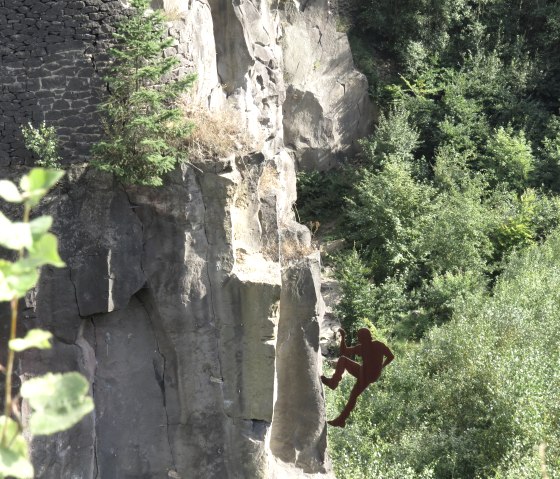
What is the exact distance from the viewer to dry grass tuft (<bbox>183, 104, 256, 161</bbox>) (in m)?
9.43

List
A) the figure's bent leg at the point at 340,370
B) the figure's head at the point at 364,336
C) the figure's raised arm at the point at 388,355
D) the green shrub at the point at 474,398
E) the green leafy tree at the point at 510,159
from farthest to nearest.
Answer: the green leafy tree at the point at 510,159
the green shrub at the point at 474,398
the figure's head at the point at 364,336
the figure's raised arm at the point at 388,355
the figure's bent leg at the point at 340,370

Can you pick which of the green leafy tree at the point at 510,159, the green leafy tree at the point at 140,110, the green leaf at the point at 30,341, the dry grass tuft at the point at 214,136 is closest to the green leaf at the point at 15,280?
the green leaf at the point at 30,341

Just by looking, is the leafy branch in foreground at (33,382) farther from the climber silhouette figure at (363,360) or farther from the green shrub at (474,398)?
the green shrub at (474,398)

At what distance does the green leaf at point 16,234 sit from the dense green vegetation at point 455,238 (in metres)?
10.0

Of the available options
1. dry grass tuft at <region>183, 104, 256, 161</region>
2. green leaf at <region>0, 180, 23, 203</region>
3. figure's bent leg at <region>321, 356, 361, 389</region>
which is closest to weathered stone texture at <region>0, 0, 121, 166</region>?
dry grass tuft at <region>183, 104, 256, 161</region>

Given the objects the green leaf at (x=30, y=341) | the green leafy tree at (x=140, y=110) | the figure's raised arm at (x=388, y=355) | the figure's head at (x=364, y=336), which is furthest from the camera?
the figure's head at (x=364, y=336)

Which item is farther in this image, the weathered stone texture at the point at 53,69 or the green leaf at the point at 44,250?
the weathered stone texture at the point at 53,69

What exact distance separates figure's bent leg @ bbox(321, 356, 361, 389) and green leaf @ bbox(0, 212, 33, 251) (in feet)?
31.8

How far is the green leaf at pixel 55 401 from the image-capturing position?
2186 mm

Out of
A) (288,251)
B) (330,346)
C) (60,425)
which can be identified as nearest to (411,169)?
(330,346)

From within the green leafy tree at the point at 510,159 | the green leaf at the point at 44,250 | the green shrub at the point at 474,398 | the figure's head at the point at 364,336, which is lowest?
the green shrub at the point at 474,398

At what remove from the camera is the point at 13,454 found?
2.20m

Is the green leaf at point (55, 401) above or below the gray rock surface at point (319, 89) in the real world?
below

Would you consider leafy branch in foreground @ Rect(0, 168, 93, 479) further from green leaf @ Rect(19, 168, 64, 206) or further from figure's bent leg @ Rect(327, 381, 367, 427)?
figure's bent leg @ Rect(327, 381, 367, 427)
